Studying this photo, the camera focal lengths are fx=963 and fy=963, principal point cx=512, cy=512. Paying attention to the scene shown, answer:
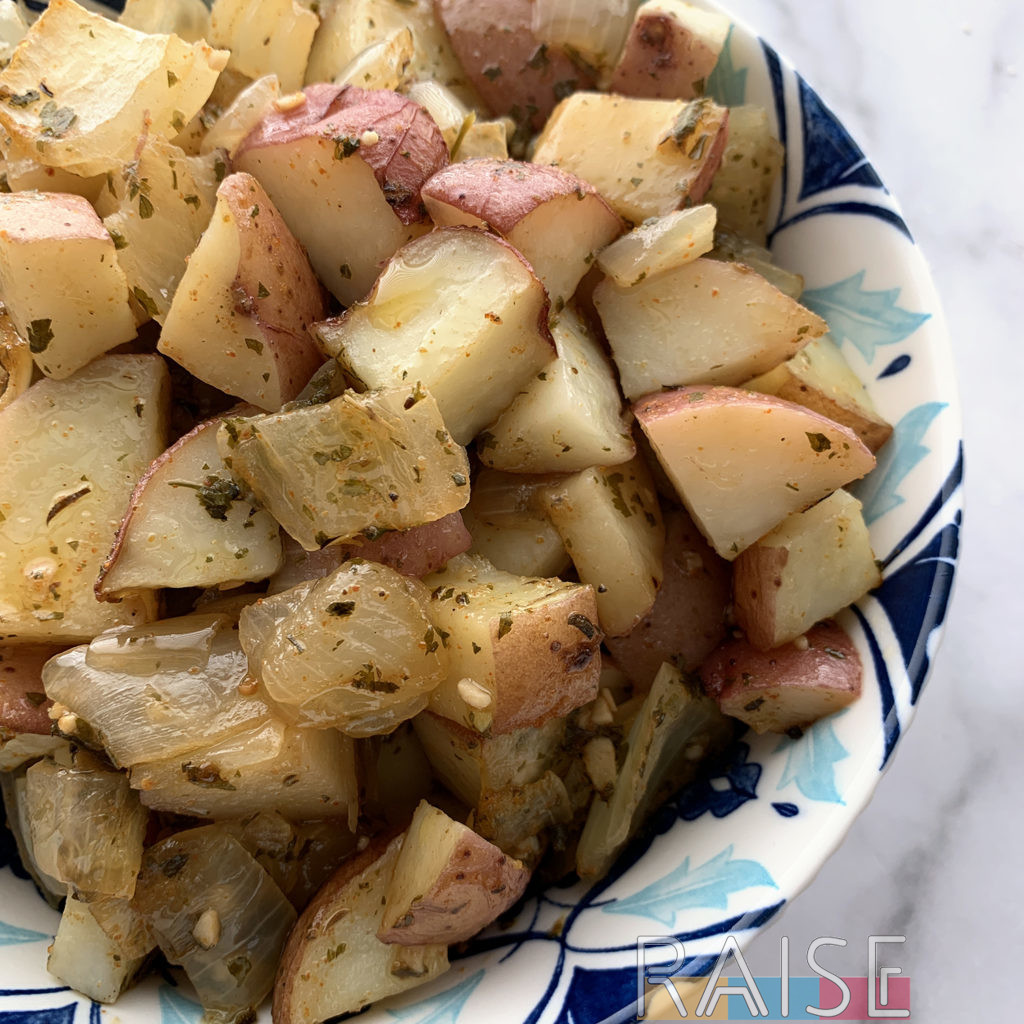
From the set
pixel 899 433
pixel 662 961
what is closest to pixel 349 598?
pixel 662 961

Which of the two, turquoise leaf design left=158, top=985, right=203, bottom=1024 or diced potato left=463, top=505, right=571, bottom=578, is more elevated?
diced potato left=463, top=505, right=571, bottom=578

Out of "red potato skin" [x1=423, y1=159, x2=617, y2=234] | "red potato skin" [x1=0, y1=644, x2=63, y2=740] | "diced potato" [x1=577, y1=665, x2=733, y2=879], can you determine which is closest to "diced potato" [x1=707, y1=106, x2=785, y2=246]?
"red potato skin" [x1=423, y1=159, x2=617, y2=234]

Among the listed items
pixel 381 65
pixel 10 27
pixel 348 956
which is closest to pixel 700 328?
pixel 381 65

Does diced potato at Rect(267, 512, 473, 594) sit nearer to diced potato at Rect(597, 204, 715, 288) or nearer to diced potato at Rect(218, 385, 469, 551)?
diced potato at Rect(218, 385, 469, 551)

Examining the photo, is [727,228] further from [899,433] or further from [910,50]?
[910,50]

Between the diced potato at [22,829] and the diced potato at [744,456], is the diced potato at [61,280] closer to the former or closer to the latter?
the diced potato at [22,829]

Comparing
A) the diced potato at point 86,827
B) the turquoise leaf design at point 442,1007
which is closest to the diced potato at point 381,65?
the diced potato at point 86,827
